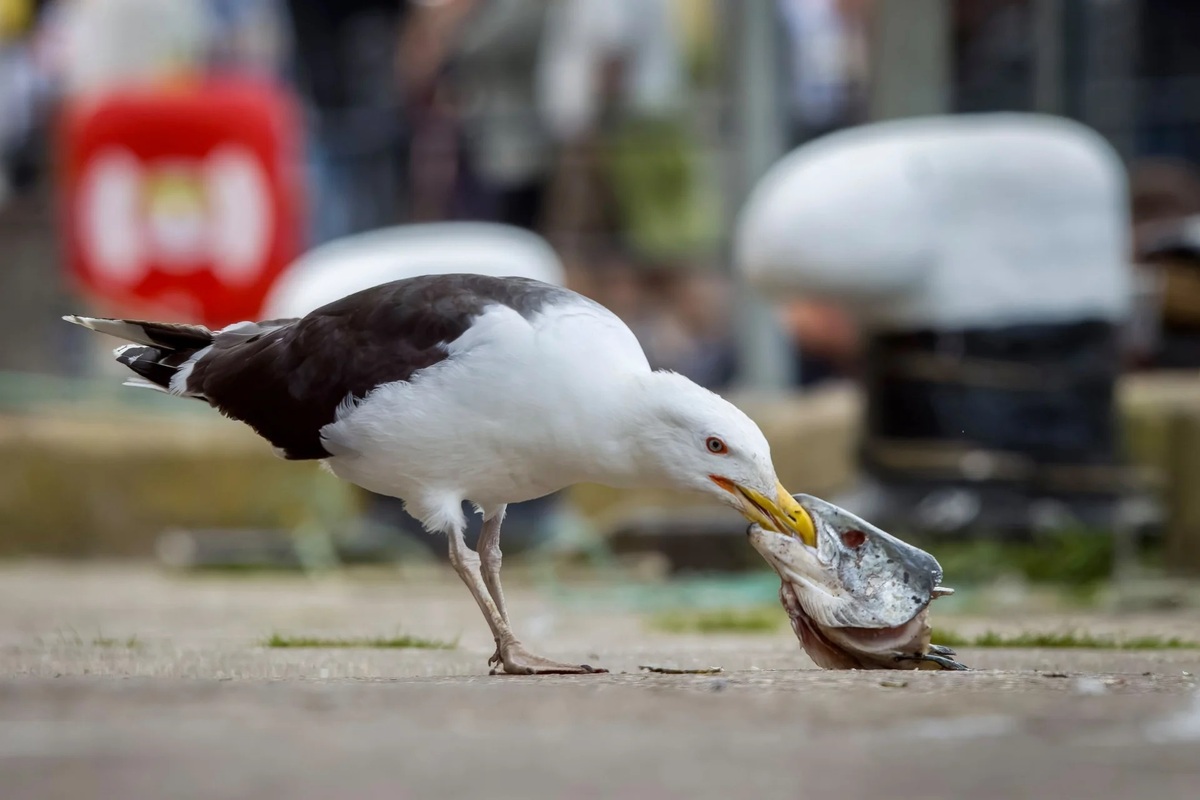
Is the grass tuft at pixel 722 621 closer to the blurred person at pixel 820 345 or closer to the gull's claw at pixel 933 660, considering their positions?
the gull's claw at pixel 933 660

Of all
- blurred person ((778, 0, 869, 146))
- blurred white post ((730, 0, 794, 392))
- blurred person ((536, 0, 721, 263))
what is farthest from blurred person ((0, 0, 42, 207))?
blurred white post ((730, 0, 794, 392))

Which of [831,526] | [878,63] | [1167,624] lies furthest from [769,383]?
[831,526]

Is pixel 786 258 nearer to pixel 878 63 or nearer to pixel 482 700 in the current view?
pixel 878 63

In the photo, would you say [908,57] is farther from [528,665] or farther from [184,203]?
[528,665]

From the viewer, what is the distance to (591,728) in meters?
3.01

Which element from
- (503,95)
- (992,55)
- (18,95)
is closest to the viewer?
(992,55)

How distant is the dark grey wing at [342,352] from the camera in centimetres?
409

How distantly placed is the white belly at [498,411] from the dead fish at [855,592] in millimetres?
448

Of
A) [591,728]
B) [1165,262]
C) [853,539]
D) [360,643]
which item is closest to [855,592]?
[853,539]

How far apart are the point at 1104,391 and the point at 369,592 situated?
3.01 meters

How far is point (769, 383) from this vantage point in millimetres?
10328

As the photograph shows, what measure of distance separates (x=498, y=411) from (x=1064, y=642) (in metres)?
1.64

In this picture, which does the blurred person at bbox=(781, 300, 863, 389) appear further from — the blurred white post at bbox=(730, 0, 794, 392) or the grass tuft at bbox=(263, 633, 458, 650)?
the grass tuft at bbox=(263, 633, 458, 650)

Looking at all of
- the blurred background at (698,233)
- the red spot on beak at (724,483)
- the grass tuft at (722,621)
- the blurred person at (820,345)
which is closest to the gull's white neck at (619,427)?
the red spot on beak at (724,483)
